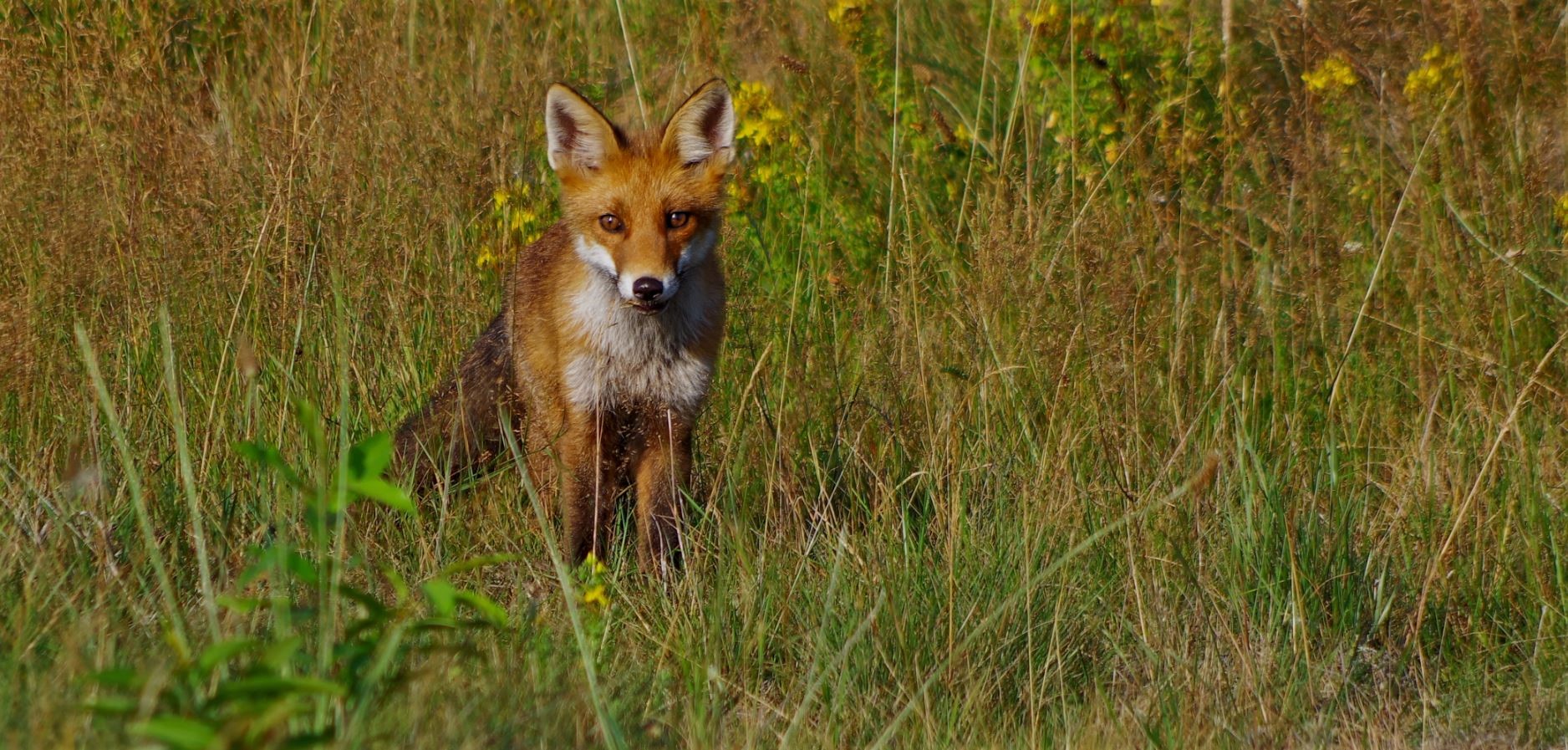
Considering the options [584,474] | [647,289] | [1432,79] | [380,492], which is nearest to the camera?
[380,492]

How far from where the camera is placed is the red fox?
13.7 feet

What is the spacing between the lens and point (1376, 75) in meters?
4.94

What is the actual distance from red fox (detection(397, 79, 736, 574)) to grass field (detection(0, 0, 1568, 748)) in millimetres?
219

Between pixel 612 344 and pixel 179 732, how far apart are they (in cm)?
268

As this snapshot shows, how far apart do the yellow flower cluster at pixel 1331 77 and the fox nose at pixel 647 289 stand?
2.38 metres

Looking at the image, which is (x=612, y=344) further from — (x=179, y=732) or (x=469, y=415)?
(x=179, y=732)

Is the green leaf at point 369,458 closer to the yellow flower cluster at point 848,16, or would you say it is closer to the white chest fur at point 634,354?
the white chest fur at point 634,354

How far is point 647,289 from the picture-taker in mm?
3834

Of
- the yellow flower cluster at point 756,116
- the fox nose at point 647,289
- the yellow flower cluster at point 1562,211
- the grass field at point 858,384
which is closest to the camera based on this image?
the grass field at point 858,384

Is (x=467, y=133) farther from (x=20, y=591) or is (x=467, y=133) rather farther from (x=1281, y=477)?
(x=1281, y=477)

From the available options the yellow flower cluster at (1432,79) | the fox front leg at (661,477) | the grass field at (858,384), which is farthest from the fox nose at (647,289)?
the yellow flower cluster at (1432,79)

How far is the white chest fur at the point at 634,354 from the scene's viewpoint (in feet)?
14.1

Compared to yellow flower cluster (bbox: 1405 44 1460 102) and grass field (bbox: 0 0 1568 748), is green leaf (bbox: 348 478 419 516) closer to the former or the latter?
grass field (bbox: 0 0 1568 748)

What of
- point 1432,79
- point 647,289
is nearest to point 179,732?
point 647,289
